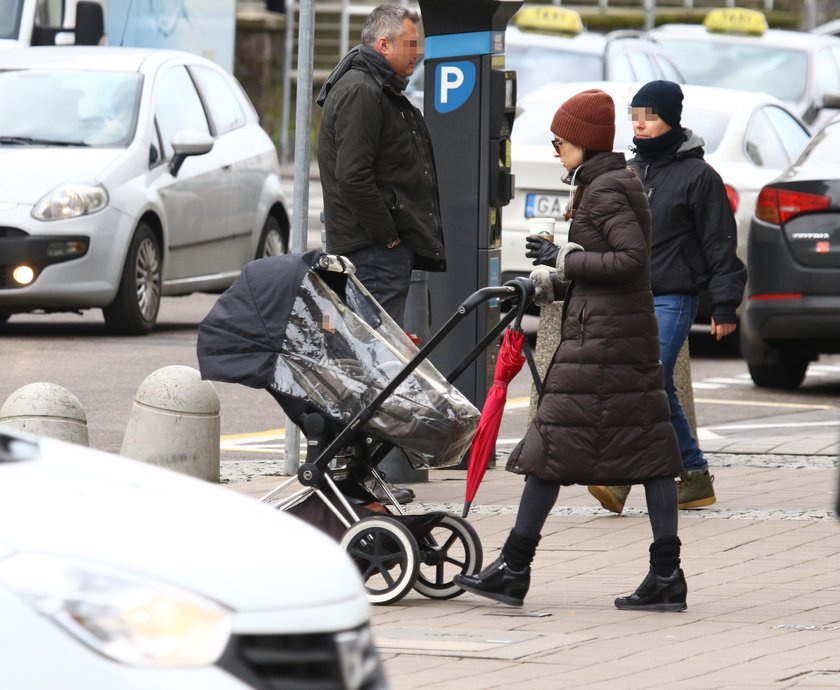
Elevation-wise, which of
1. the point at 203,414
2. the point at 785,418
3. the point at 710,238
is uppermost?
the point at 710,238

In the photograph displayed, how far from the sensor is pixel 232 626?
3484mm

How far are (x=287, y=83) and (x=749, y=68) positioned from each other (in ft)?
48.1

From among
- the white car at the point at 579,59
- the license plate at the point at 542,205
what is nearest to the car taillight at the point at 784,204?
the license plate at the point at 542,205

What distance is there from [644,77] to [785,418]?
24.6 ft

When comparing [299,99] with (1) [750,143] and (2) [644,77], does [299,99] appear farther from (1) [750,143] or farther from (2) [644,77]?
(2) [644,77]

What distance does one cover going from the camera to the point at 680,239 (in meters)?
8.40

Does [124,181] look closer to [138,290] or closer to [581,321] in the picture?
[138,290]

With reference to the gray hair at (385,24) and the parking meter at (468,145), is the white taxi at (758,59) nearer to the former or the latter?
the parking meter at (468,145)

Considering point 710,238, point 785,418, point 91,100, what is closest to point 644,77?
point 91,100

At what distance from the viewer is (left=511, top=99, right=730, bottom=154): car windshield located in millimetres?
13908

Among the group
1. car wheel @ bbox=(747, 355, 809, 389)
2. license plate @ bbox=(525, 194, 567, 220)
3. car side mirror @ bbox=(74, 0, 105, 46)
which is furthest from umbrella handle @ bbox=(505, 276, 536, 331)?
car side mirror @ bbox=(74, 0, 105, 46)

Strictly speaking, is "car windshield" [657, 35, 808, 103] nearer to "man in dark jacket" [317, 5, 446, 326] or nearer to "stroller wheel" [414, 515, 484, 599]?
"man in dark jacket" [317, 5, 446, 326]

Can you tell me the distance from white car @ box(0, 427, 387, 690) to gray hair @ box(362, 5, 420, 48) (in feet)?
15.1

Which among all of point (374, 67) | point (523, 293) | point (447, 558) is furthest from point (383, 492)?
point (374, 67)
